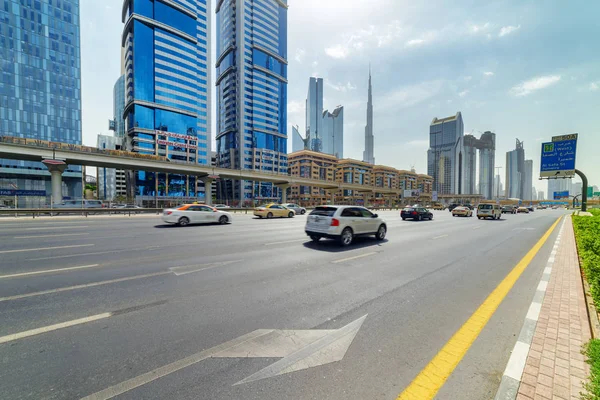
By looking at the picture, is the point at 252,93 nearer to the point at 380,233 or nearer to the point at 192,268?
the point at 380,233

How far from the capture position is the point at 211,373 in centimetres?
243

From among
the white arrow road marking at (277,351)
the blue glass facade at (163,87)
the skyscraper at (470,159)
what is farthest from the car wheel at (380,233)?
the skyscraper at (470,159)

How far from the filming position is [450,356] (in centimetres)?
279

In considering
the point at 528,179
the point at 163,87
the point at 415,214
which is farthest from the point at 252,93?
the point at 528,179

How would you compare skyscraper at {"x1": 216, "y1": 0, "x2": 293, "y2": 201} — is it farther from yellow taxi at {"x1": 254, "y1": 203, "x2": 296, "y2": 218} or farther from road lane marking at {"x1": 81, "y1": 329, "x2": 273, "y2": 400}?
road lane marking at {"x1": 81, "y1": 329, "x2": 273, "y2": 400}

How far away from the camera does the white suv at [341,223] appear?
30.4 ft

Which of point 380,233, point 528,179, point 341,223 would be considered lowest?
point 380,233

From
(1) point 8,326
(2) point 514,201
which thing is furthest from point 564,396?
(2) point 514,201

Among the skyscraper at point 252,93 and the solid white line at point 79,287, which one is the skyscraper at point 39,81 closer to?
the skyscraper at point 252,93

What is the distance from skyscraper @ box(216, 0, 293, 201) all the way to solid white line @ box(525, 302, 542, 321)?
356ft

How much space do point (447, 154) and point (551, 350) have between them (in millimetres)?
185258

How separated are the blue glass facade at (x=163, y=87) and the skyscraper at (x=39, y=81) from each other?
15.4 meters

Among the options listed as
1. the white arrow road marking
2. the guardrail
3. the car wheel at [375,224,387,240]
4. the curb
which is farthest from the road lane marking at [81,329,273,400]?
the guardrail

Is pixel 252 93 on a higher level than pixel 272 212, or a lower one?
higher
